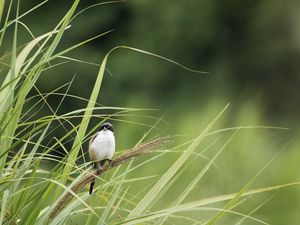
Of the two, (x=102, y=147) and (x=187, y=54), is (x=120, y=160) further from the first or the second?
(x=187, y=54)

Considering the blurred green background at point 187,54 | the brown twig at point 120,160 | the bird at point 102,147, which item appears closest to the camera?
the brown twig at point 120,160

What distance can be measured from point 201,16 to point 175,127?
35.5 feet

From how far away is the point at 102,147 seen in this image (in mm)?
4254

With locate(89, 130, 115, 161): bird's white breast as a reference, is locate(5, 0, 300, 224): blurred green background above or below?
below

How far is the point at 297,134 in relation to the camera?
17.2m

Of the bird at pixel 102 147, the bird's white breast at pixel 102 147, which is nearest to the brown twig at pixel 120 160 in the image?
the bird at pixel 102 147

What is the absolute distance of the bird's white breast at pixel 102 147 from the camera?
4.16m

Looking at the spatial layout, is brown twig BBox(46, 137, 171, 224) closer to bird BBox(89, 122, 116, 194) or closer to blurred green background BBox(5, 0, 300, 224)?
bird BBox(89, 122, 116, 194)

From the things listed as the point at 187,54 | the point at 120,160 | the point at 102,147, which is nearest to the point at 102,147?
the point at 102,147

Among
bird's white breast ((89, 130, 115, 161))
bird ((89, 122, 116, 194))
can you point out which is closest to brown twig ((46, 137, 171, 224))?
bird ((89, 122, 116, 194))

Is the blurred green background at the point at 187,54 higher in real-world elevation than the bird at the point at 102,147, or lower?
lower

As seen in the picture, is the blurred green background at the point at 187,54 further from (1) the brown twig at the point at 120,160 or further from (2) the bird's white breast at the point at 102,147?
(1) the brown twig at the point at 120,160

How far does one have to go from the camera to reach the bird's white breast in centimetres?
416

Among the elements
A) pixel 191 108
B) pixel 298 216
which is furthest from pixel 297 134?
pixel 298 216
